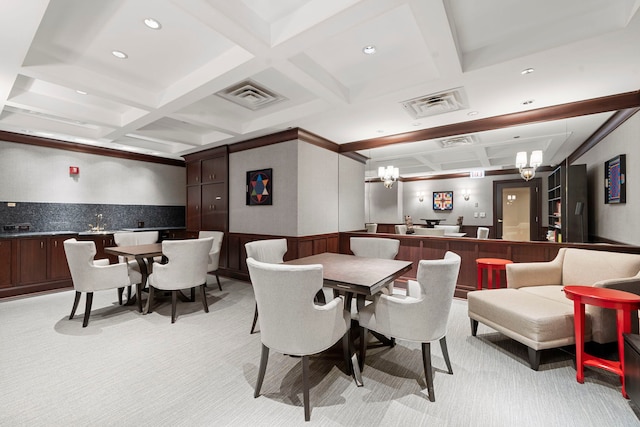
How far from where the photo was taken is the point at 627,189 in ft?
10.8

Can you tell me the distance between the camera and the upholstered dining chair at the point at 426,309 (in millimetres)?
1917

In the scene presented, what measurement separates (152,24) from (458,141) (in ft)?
15.4

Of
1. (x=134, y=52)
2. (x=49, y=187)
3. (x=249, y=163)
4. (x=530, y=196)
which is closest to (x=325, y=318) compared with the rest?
(x=134, y=52)

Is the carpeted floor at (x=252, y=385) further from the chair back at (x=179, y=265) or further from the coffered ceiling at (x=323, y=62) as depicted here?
the coffered ceiling at (x=323, y=62)

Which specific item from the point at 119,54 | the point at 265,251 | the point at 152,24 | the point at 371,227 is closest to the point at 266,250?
the point at 265,251

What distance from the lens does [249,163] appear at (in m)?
5.34

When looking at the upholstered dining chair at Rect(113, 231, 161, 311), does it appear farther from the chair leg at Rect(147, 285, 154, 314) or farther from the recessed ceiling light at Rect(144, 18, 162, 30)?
the recessed ceiling light at Rect(144, 18, 162, 30)

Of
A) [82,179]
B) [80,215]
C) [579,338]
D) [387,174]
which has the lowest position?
[579,338]

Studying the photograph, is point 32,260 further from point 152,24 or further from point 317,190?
point 317,190

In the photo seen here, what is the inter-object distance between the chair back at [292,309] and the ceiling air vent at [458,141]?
4116 mm

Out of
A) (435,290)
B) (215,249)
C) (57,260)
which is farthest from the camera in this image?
(215,249)

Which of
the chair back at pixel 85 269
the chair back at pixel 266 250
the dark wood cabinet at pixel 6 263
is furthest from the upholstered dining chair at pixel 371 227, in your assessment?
the dark wood cabinet at pixel 6 263

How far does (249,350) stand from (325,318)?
1.25 metres

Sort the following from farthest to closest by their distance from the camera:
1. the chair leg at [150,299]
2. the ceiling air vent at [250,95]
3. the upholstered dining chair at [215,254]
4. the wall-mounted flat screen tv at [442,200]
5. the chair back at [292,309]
A: 1. the wall-mounted flat screen tv at [442,200]
2. the upholstered dining chair at [215,254]
3. the chair leg at [150,299]
4. the ceiling air vent at [250,95]
5. the chair back at [292,309]
